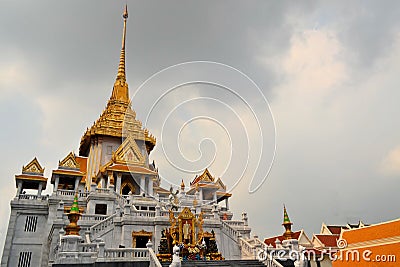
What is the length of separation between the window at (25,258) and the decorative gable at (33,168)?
7900 millimetres

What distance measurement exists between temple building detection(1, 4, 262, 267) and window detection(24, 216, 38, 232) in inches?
2.9

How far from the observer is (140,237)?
850 inches

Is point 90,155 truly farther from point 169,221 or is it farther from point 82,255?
point 82,255

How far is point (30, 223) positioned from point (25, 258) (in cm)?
280

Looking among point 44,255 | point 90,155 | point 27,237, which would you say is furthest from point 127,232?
point 90,155

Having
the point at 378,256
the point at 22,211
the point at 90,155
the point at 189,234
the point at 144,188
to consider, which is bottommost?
the point at 378,256

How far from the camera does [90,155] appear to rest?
40.8 meters

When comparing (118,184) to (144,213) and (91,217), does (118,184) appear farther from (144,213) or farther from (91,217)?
(144,213)

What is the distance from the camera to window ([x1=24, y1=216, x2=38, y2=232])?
90.8 ft

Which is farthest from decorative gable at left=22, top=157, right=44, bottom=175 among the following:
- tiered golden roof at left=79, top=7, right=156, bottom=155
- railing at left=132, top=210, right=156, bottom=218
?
railing at left=132, top=210, right=156, bottom=218

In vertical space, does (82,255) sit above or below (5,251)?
below

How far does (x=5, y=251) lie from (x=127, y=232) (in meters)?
11.7

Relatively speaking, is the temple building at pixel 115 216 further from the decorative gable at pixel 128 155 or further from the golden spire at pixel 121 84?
the golden spire at pixel 121 84

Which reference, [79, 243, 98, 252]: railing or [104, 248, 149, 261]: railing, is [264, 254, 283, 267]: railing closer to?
[104, 248, 149, 261]: railing
